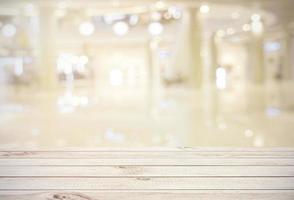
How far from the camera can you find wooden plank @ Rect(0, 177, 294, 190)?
169 centimetres

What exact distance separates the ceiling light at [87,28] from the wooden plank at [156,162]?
21.5 m

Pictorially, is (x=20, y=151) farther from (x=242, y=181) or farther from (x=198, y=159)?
(x=242, y=181)

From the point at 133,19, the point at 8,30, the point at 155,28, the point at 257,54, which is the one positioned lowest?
the point at 257,54

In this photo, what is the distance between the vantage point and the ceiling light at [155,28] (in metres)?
23.4

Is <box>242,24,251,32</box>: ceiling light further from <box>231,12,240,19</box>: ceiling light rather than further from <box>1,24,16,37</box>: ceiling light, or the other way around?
<box>1,24,16,37</box>: ceiling light

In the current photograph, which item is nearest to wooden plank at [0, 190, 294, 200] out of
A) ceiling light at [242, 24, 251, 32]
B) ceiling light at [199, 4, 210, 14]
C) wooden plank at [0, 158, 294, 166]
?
wooden plank at [0, 158, 294, 166]

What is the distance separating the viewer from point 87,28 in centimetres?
2431

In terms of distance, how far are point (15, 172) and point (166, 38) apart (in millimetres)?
24250

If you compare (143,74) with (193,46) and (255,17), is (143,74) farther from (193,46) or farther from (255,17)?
(193,46)

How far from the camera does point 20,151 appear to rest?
234 cm

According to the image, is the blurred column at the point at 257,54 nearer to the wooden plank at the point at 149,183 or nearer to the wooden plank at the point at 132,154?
the wooden plank at the point at 132,154

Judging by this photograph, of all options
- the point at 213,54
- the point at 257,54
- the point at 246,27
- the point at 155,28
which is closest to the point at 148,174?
the point at 257,54

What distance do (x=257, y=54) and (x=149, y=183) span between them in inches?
840

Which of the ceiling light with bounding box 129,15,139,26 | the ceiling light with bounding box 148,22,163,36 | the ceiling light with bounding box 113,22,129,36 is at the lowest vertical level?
the ceiling light with bounding box 148,22,163,36
